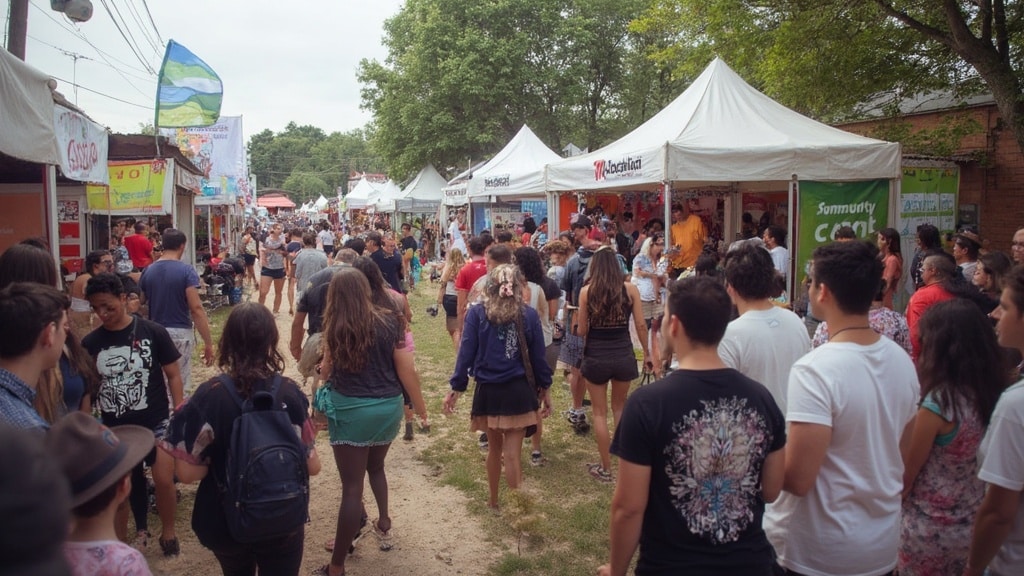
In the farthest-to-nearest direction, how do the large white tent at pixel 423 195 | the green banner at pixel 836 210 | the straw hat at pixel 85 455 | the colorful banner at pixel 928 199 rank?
the large white tent at pixel 423 195, the colorful banner at pixel 928 199, the green banner at pixel 836 210, the straw hat at pixel 85 455

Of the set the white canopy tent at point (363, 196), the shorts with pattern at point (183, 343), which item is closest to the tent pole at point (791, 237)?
the shorts with pattern at point (183, 343)

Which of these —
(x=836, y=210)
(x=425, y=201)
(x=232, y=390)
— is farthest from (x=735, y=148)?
(x=425, y=201)

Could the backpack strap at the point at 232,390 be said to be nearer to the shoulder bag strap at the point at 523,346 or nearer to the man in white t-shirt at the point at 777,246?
the shoulder bag strap at the point at 523,346

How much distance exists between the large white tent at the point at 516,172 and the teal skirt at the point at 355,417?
9910mm

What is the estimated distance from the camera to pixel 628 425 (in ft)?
7.13

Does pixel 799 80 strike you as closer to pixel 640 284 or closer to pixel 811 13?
pixel 811 13

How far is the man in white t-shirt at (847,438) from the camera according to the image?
7.45ft

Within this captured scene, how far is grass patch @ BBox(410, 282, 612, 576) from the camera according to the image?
4.37 meters

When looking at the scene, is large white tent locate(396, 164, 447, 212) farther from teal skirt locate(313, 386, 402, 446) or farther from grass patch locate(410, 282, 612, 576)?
teal skirt locate(313, 386, 402, 446)

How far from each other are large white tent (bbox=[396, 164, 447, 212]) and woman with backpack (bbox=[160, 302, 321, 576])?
22790mm

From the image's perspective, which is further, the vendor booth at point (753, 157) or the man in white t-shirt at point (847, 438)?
the vendor booth at point (753, 157)

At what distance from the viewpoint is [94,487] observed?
1682mm

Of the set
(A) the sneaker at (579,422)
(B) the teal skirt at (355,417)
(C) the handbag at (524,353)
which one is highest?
(C) the handbag at (524,353)

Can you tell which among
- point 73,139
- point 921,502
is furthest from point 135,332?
point 921,502
